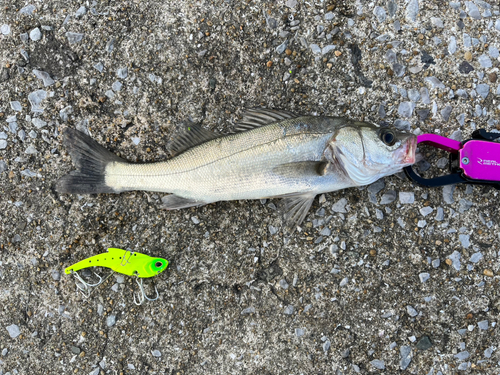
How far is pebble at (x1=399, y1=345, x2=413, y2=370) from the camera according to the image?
9.49 feet

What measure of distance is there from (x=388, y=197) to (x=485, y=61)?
1.46 meters

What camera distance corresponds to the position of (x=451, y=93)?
2.96m

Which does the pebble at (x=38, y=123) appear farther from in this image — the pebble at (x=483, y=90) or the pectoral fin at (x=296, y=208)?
the pebble at (x=483, y=90)

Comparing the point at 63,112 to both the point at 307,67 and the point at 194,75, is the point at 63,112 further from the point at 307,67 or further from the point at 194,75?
the point at 307,67

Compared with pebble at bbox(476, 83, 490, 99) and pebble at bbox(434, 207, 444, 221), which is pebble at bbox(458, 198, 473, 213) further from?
pebble at bbox(476, 83, 490, 99)

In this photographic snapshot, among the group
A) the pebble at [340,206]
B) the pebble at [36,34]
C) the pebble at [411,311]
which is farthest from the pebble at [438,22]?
the pebble at [36,34]

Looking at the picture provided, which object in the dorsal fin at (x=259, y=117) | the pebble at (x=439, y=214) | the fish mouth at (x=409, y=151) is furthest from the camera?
the pebble at (x=439, y=214)

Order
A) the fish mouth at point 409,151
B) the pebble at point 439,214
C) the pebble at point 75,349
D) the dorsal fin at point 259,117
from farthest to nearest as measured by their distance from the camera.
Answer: the pebble at point 75,349 < the pebble at point 439,214 < the dorsal fin at point 259,117 < the fish mouth at point 409,151

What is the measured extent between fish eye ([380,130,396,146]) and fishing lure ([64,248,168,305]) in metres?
2.05

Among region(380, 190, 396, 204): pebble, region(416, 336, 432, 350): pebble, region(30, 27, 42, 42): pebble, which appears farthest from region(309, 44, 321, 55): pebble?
region(416, 336, 432, 350): pebble

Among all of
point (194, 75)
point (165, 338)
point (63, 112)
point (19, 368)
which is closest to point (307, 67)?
point (194, 75)

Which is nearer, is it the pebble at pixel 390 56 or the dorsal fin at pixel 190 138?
the dorsal fin at pixel 190 138

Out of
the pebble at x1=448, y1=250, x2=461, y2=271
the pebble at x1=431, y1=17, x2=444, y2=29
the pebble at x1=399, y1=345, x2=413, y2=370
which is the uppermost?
the pebble at x1=431, y1=17, x2=444, y2=29

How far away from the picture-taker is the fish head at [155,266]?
2.90 meters
